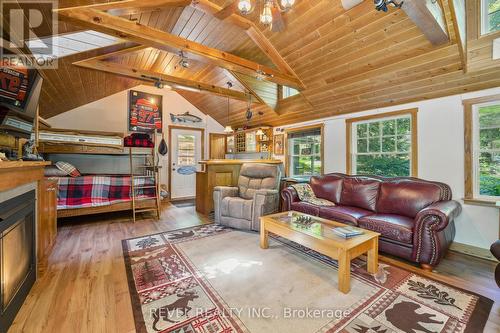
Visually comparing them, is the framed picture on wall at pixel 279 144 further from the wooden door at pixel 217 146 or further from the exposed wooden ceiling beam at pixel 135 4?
the exposed wooden ceiling beam at pixel 135 4

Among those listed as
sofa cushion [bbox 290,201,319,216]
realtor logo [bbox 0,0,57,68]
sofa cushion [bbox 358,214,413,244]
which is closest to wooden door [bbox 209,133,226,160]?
sofa cushion [bbox 290,201,319,216]

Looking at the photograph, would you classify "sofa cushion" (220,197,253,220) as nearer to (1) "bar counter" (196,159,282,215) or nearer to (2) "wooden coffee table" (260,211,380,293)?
(2) "wooden coffee table" (260,211,380,293)

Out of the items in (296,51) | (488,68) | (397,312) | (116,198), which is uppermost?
(296,51)

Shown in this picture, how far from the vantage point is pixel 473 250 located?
279cm

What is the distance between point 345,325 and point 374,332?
180mm

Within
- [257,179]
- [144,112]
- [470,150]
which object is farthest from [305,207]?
[144,112]

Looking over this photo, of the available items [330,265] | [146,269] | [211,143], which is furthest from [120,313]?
[211,143]

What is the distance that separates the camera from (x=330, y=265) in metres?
2.36

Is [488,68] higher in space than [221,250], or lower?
higher

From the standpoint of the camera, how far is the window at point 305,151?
500 centimetres

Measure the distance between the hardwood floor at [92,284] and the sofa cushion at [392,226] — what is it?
311mm

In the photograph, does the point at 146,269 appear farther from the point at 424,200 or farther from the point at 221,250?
the point at 424,200

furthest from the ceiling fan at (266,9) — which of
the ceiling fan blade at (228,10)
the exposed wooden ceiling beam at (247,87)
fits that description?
the exposed wooden ceiling beam at (247,87)

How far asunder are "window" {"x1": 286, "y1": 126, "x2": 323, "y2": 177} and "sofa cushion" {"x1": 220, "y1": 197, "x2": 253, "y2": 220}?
218 cm
